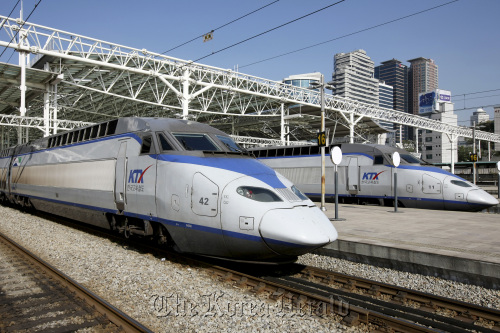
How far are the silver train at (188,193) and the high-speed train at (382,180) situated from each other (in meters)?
10.8

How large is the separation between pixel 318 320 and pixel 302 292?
2.82 feet

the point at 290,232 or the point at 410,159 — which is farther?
the point at 410,159

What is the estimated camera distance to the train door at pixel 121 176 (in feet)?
33.7

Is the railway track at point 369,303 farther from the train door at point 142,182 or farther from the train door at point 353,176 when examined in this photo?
the train door at point 353,176

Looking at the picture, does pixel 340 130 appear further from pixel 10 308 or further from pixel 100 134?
pixel 10 308

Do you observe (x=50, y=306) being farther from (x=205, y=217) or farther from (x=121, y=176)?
(x=121, y=176)

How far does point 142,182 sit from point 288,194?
3737 millimetres

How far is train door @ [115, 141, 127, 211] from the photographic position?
10.3 meters

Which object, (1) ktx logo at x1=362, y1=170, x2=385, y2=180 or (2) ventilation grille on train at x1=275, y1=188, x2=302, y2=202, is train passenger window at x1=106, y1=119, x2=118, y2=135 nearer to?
(2) ventilation grille on train at x1=275, y1=188, x2=302, y2=202

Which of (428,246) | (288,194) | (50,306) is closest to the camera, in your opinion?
(50,306)

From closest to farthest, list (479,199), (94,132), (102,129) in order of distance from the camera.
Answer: (102,129) < (94,132) < (479,199)

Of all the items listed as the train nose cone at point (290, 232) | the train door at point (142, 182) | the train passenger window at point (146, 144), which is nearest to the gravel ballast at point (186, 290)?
the train nose cone at point (290, 232)

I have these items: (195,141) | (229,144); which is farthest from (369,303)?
(195,141)

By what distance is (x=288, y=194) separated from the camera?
7789 millimetres
